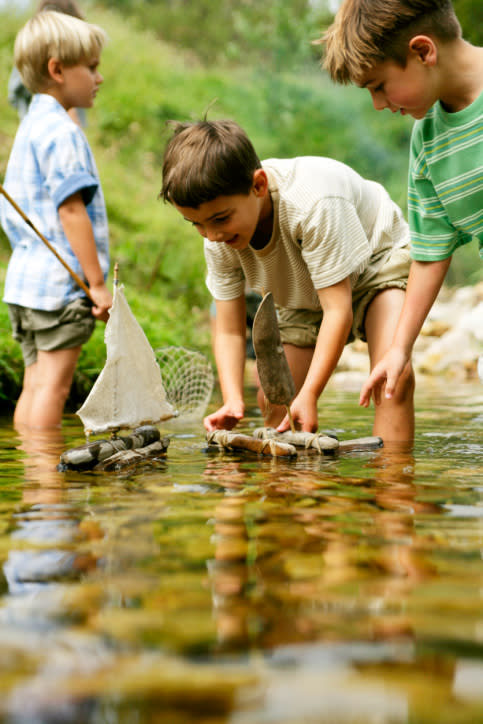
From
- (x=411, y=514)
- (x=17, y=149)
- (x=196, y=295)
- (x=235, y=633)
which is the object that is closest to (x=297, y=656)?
(x=235, y=633)

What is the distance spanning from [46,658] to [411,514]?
3.16 feet

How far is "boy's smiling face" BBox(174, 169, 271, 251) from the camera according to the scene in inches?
107

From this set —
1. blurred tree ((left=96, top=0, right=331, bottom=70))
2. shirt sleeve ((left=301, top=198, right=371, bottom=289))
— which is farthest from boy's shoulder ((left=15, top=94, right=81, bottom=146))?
blurred tree ((left=96, top=0, right=331, bottom=70))

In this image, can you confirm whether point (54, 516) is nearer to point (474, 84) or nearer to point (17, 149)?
point (474, 84)

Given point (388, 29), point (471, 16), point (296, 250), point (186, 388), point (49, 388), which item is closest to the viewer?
point (388, 29)

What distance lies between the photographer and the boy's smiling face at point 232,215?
8.94 ft

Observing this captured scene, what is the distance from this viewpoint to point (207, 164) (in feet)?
8.71

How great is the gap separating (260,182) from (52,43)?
1560 millimetres

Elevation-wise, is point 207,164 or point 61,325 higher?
point 207,164

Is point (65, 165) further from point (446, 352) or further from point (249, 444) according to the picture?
point (446, 352)

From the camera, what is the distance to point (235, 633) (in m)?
1.04

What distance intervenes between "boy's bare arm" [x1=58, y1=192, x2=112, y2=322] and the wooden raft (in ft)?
3.47

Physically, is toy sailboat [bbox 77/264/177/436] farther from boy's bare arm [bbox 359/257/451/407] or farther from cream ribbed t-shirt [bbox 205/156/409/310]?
boy's bare arm [bbox 359/257/451/407]

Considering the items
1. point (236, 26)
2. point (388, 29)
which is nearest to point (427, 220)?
point (388, 29)
